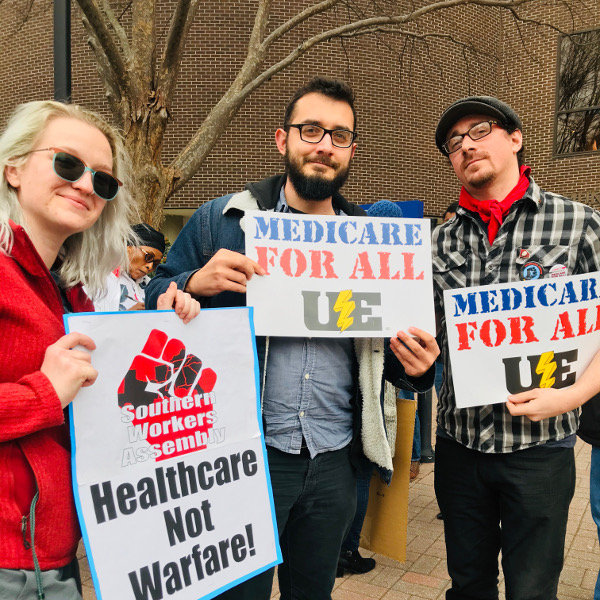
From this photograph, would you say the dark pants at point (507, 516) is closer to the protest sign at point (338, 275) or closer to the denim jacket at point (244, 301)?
the denim jacket at point (244, 301)

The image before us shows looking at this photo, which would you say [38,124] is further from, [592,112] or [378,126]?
[592,112]

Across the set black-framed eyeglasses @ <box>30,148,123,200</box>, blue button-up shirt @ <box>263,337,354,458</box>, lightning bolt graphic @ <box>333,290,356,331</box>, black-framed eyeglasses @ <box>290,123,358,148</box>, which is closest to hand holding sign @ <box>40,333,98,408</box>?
black-framed eyeglasses @ <box>30,148,123,200</box>

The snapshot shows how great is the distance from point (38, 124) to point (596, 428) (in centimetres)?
269

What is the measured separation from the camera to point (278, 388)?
198cm

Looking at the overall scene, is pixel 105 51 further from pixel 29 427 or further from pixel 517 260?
pixel 29 427

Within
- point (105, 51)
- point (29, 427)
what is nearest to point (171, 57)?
point (105, 51)

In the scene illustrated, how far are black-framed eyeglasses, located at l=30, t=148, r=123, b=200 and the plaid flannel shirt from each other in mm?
1335

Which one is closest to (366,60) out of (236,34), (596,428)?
(236,34)

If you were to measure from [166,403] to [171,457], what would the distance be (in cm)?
16

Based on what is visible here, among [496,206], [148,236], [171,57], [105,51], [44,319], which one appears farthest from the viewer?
[171,57]

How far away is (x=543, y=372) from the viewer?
2.05 m

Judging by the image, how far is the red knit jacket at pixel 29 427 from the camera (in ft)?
4.11

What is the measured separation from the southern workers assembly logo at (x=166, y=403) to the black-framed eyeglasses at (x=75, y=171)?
427 millimetres

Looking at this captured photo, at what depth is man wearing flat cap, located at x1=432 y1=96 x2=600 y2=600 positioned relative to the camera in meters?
2.07
